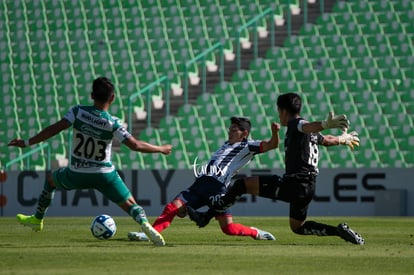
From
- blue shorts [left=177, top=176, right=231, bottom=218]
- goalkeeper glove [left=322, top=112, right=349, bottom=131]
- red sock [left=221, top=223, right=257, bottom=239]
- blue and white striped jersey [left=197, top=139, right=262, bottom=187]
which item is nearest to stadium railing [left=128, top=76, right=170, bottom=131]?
blue and white striped jersey [left=197, top=139, right=262, bottom=187]

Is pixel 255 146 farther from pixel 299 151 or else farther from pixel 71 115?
pixel 71 115

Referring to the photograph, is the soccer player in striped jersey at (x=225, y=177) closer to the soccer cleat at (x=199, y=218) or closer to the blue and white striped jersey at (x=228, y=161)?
the blue and white striped jersey at (x=228, y=161)

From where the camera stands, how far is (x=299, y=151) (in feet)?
39.0

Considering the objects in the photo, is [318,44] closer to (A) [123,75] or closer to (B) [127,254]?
(A) [123,75]

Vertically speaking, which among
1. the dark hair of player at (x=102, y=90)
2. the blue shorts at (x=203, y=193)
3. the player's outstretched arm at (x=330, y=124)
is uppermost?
the dark hair of player at (x=102, y=90)

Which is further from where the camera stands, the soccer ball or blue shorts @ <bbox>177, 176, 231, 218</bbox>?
blue shorts @ <bbox>177, 176, 231, 218</bbox>

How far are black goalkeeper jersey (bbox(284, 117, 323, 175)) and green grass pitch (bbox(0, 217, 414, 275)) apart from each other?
84 cm

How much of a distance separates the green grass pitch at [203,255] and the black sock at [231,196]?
426 millimetres

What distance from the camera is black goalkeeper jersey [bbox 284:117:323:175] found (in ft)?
38.8

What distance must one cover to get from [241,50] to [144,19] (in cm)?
333

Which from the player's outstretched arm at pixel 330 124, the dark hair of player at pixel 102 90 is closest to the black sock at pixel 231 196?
the player's outstretched arm at pixel 330 124

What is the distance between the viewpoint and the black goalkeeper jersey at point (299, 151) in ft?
38.8

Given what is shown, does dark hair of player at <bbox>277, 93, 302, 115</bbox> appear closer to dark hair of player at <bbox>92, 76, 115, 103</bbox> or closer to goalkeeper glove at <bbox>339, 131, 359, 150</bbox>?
goalkeeper glove at <bbox>339, 131, 359, 150</bbox>

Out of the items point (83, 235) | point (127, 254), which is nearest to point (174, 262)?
point (127, 254)
